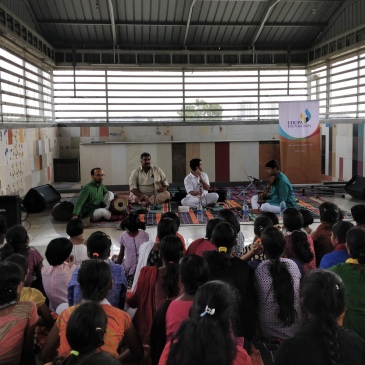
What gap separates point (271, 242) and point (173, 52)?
10.6 m

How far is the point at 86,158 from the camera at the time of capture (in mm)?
10812

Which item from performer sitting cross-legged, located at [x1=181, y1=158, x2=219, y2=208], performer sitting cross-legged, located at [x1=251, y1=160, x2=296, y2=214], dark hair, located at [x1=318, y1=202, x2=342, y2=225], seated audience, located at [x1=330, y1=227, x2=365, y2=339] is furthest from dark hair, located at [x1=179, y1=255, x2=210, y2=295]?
performer sitting cross-legged, located at [x1=181, y1=158, x2=219, y2=208]

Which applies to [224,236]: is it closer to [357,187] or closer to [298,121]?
[357,187]

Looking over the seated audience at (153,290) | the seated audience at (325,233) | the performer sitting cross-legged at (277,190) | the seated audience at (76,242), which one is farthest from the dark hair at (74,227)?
the performer sitting cross-legged at (277,190)

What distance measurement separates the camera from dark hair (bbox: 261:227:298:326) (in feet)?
8.95

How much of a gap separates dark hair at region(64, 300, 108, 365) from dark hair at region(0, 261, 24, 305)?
735 mm

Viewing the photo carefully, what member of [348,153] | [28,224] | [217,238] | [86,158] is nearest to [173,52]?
[86,158]

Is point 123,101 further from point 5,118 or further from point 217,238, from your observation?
point 217,238

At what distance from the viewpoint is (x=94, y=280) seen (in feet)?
7.59

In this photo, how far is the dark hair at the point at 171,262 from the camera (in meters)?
2.70

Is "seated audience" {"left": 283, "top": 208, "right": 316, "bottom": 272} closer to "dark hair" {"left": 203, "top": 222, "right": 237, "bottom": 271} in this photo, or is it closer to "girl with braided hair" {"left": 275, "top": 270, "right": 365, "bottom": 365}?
"dark hair" {"left": 203, "top": 222, "right": 237, "bottom": 271}

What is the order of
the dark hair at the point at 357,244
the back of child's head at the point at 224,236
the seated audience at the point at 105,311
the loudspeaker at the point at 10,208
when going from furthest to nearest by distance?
1. the loudspeaker at the point at 10,208
2. the back of child's head at the point at 224,236
3. the dark hair at the point at 357,244
4. the seated audience at the point at 105,311

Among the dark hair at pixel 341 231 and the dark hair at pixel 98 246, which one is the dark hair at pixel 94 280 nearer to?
the dark hair at pixel 98 246

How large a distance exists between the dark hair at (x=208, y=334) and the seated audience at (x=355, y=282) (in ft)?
3.14
